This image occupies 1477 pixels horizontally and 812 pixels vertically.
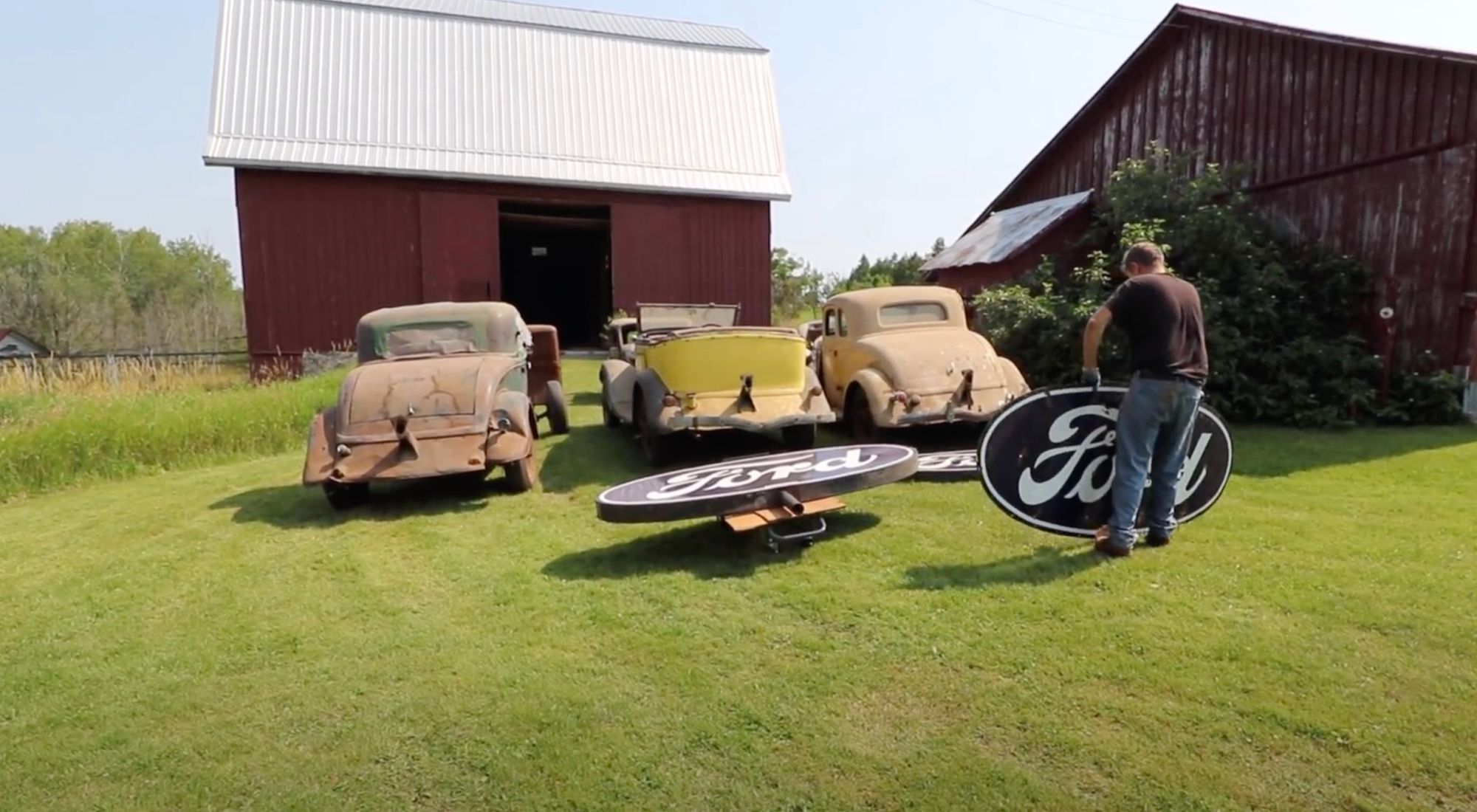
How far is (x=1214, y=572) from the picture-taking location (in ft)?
13.8

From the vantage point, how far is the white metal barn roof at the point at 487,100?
1684 centimetres

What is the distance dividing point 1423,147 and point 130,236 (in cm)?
6102

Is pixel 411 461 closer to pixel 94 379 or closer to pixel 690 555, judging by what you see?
pixel 690 555

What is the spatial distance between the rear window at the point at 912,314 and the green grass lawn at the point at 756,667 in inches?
129

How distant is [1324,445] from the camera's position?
780 cm

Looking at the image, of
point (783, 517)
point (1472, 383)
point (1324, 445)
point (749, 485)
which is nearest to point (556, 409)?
point (749, 485)

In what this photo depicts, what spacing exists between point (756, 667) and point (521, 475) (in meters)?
3.63

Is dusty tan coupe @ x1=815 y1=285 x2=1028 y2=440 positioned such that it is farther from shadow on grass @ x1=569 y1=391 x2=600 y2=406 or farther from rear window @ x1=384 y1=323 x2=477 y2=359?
shadow on grass @ x1=569 y1=391 x2=600 y2=406

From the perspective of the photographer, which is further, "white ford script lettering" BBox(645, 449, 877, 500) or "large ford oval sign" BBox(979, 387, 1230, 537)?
"white ford script lettering" BBox(645, 449, 877, 500)

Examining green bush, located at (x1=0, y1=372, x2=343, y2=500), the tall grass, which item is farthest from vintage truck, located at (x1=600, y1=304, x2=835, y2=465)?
the tall grass

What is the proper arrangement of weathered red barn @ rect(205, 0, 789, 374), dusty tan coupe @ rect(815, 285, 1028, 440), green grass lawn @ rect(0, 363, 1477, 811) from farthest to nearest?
1. weathered red barn @ rect(205, 0, 789, 374)
2. dusty tan coupe @ rect(815, 285, 1028, 440)
3. green grass lawn @ rect(0, 363, 1477, 811)

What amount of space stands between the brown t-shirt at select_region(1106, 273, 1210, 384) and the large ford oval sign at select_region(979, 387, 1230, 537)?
1.04ft

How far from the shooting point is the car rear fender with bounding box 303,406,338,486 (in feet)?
19.0

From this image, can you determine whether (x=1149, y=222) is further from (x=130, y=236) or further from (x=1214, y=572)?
(x=130, y=236)
